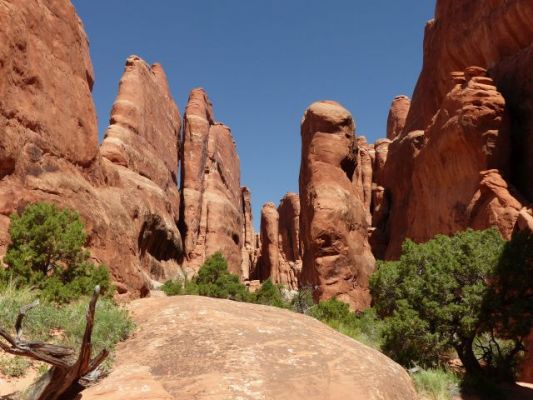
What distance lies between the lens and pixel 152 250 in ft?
147

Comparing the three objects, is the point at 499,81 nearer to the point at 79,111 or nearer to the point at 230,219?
the point at 79,111

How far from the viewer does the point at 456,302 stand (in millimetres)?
18250

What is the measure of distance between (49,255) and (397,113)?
7081 centimetres

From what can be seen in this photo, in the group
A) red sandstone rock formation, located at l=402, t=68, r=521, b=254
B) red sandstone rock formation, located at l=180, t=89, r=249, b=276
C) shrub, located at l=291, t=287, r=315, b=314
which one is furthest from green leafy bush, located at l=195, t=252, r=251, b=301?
red sandstone rock formation, located at l=180, t=89, r=249, b=276

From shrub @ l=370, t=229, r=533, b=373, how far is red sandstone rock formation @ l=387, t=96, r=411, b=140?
6038 cm

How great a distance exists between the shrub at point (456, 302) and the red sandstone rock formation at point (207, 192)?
37.1 meters

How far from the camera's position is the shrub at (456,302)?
17.4 meters

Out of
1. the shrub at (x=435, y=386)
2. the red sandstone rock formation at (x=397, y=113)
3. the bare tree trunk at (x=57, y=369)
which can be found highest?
the red sandstone rock formation at (x=397, y=113)

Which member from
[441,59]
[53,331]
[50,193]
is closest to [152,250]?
[50,193]

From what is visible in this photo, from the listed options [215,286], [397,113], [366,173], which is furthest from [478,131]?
[397,113]

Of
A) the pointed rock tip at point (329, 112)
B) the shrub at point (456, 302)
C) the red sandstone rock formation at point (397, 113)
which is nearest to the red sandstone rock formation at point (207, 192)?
the pointed rock tip at point (329, 112)

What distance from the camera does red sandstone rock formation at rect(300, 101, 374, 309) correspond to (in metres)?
37.9

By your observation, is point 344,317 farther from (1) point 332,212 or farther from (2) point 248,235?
(2) point 248,235

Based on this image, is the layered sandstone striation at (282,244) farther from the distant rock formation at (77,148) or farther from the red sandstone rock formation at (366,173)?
the distant rock formation at (77,148)
